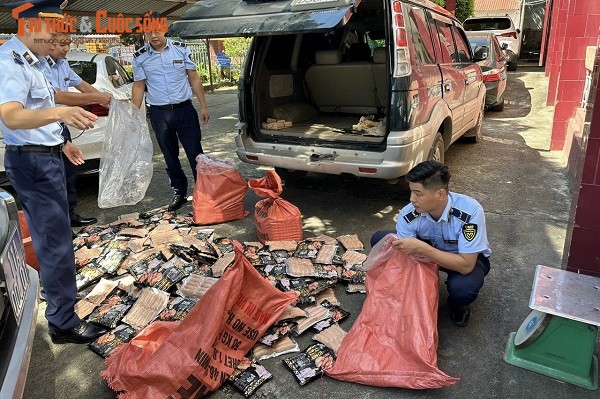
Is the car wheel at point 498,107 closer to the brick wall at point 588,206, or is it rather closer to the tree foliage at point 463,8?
the brick wall at point 588,206

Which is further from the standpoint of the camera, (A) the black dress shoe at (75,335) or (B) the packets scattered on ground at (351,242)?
(B) the packets scattered on ground at (351,242)

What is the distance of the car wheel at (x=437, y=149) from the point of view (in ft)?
13.9

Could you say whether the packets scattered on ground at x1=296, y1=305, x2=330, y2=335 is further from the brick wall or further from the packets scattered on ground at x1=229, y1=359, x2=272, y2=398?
the brick wall

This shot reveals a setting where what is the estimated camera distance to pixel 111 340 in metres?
2.58

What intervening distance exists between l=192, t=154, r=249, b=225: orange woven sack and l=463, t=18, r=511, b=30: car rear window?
11955 mm

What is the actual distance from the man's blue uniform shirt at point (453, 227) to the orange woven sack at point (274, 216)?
126 cm

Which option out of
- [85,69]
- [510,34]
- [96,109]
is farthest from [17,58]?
[510,34]

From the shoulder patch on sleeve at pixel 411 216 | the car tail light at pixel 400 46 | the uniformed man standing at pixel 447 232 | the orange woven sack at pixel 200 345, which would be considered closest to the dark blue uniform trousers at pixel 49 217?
the orange woven sack at pixel 200 345

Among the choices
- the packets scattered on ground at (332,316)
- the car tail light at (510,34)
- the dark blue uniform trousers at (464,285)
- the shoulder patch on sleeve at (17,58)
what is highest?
the car tail light at (510,34)

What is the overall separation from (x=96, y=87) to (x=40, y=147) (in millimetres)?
3019

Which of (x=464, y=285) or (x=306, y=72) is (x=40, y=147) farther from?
(x=306, y=72)

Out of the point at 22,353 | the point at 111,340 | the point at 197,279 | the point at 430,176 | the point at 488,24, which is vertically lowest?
the point at 111,340

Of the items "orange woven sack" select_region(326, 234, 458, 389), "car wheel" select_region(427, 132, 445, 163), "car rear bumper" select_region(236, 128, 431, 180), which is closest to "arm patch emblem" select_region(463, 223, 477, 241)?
"orange woven sack" select_region(326, 234, 458, 389)

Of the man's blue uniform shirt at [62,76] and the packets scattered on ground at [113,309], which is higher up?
the man's blue uniform shirt at [62,76]
